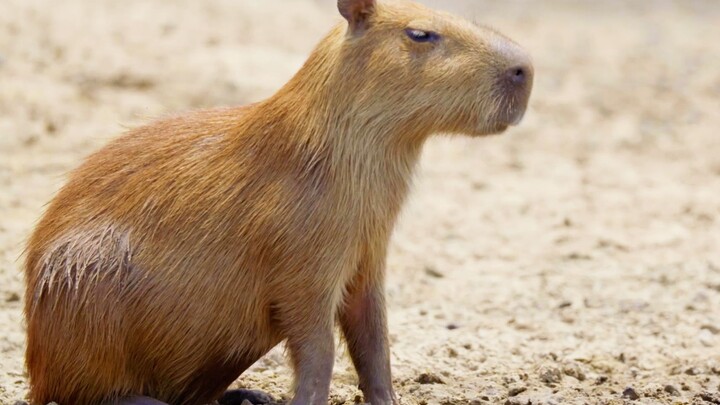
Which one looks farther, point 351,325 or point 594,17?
point 594,17

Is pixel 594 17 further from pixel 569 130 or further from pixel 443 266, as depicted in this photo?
pixel 443 266

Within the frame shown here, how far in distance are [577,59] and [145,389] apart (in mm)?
7899

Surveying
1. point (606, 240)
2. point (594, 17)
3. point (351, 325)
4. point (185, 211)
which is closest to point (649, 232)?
point (606, 240)

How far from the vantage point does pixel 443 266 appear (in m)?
7.71

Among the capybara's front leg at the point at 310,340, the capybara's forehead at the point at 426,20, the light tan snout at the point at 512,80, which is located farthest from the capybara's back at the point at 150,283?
the light tan snout at the point at 512,80

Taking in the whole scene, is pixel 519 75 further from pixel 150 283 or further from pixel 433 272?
pixel 433 272

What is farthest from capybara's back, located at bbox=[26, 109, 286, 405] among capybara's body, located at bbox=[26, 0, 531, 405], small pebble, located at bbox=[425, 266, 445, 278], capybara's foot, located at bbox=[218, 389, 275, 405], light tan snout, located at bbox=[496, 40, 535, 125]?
small pebble, located at bbox=[425, 266, 445, 278]

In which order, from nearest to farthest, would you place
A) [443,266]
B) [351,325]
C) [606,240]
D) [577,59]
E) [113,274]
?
[113,274], [351,325], [443,266], [606,240], [577,59]

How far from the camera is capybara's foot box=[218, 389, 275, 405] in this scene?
213 inches

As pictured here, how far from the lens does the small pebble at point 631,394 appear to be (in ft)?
18.2

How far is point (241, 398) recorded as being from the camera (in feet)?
17.8

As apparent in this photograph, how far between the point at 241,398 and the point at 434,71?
155 centimetres

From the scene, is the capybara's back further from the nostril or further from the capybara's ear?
the nostril

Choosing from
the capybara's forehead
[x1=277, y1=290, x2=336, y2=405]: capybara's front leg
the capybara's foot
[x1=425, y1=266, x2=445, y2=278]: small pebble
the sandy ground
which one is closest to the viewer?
[x1=277, y1=290, x2=336, y2=405]: capybara's front leg
